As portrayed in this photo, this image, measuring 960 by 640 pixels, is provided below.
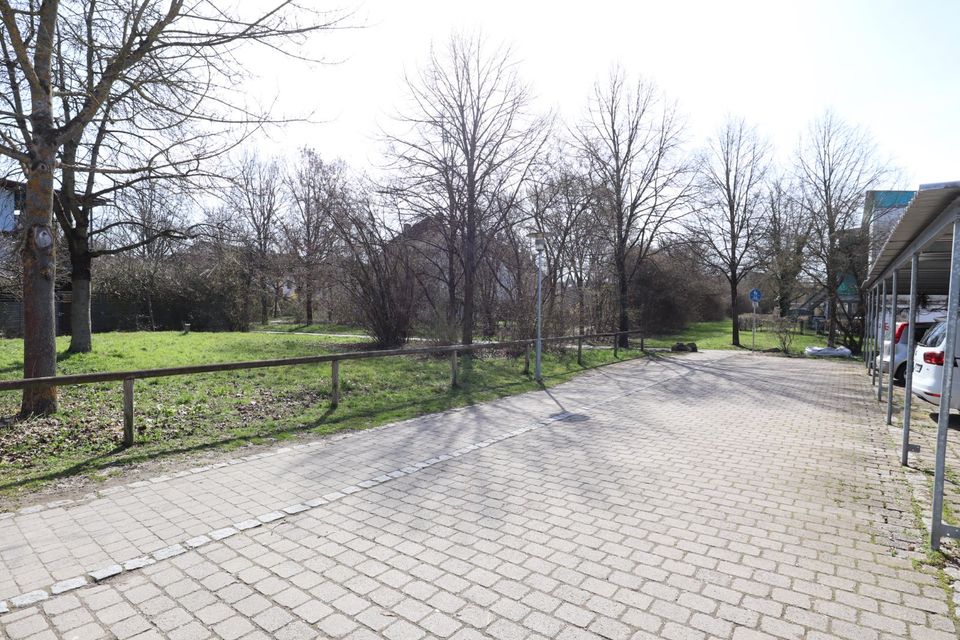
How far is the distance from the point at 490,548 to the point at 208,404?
647 cm

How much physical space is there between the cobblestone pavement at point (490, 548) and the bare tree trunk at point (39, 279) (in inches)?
145

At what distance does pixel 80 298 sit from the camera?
1476 cm

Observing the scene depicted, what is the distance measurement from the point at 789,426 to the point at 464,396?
17.7 ft

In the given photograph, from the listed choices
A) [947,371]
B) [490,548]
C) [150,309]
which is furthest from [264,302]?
[947,371]

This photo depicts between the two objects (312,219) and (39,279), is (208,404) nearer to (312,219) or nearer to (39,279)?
(39,279)

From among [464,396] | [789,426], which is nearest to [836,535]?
[789,426]

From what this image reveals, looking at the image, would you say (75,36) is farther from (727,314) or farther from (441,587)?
(727,314)

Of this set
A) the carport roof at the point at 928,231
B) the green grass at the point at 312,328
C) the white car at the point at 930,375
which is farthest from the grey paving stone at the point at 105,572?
the green grass at the point at 312,328

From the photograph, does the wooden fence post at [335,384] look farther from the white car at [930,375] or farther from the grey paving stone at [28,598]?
the white car at [930,375]

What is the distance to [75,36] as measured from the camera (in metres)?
7.13

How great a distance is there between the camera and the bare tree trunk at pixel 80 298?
14586mm

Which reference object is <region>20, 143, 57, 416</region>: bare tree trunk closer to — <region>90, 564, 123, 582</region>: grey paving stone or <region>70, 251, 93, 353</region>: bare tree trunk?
<region>90, 564, 123, 582</region>: grey paving stone

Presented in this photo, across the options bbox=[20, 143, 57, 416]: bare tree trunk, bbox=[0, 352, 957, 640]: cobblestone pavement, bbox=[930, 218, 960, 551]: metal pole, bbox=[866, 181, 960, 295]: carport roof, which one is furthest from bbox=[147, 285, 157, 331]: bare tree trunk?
bbox=[930, 218, 960, 551]: metal pole

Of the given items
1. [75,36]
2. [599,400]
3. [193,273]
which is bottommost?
[599,400]
